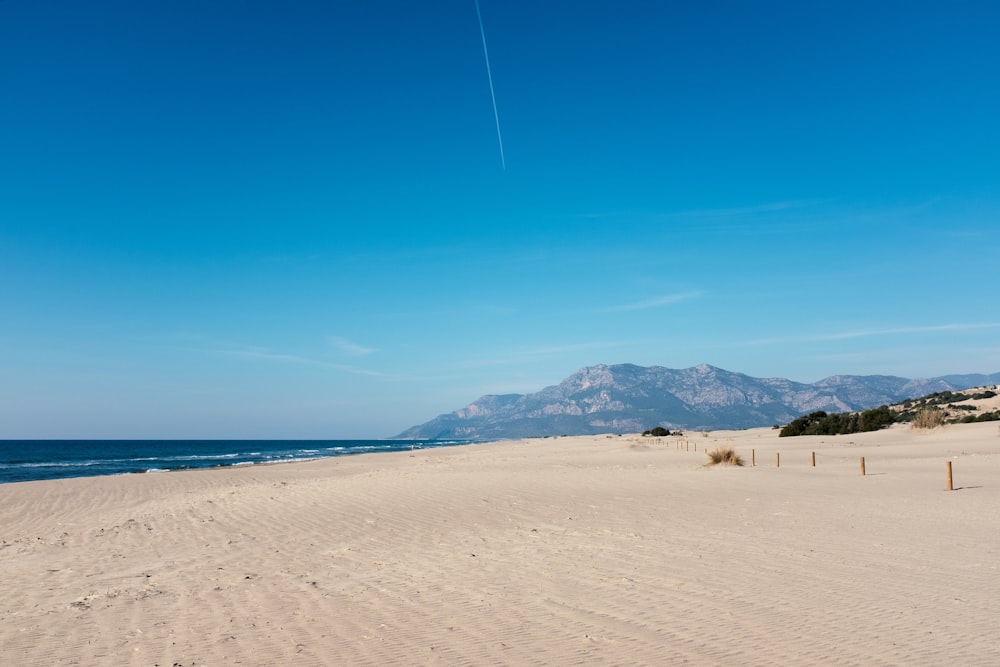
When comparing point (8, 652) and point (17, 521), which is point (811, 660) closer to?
point (8, 652)

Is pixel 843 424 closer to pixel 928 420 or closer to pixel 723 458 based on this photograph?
pixel 928 420

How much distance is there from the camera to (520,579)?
9.46 metres

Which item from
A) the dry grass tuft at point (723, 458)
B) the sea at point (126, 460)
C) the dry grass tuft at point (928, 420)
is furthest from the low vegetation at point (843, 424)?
the sea at point (126, 460)

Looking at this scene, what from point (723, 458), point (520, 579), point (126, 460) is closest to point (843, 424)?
point (723, 458)

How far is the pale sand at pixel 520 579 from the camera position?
6.65 metres

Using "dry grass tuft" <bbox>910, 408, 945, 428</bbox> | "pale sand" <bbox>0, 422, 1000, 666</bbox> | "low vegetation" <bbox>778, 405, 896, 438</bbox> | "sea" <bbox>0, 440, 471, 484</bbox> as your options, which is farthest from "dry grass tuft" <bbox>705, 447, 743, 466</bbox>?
"sea" <bbox>0, 440, 471, 484</bbox>

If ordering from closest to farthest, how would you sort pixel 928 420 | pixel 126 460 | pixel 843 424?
pixel 928 420 < pixel 843 424 < pixel 126 460

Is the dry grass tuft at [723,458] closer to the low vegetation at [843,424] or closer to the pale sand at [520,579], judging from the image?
the pale sand at [520,579]

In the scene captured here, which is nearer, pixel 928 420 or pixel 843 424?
pixel 928 420

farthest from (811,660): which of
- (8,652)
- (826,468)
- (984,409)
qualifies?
(984,409)

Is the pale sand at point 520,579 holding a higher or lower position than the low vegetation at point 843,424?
higher

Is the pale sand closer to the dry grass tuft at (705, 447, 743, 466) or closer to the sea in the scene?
the dry grass tuft at (705, 447, 743, 466)

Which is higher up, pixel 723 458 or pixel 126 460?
pixel 723 458

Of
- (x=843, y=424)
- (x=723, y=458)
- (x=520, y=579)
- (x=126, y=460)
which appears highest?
(x=520, y=579)
